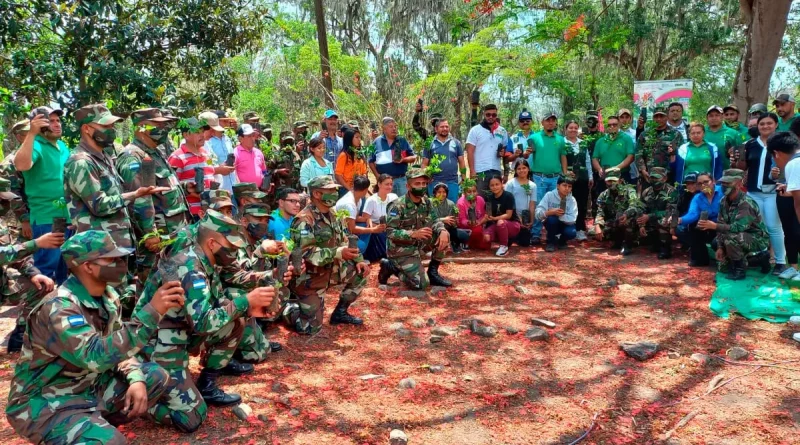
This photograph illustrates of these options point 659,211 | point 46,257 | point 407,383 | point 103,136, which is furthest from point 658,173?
point 46,257

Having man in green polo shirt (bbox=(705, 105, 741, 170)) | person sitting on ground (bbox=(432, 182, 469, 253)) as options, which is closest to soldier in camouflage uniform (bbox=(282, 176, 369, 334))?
person sitting on ground (bbox=(432, 182, 469, 253))

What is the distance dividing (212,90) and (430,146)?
3.31 m

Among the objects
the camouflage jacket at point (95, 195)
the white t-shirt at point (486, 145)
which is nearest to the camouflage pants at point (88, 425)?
the camouflage jacket at point (95, 195)

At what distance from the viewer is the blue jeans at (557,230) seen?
891 centimetres

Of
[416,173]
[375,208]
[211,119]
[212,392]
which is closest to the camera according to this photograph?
[212,392]

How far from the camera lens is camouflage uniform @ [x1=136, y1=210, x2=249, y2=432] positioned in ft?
12.1

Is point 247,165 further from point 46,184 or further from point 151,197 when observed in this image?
point 46,184

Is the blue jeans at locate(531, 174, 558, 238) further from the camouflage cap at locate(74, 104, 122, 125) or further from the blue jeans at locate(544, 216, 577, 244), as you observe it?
the camouflage cap at locate(74, 104, 122, 125)

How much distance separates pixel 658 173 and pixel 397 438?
627 cm

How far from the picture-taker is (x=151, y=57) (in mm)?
7414

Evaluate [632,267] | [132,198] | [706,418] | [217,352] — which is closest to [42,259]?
[132,198]

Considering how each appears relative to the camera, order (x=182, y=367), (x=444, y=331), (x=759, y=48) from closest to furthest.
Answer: (x=182, y=367), (x=444, y=331), (x=759, y=48)

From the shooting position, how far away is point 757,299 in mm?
6199

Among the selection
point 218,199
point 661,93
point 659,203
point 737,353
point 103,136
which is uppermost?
point 661,93
